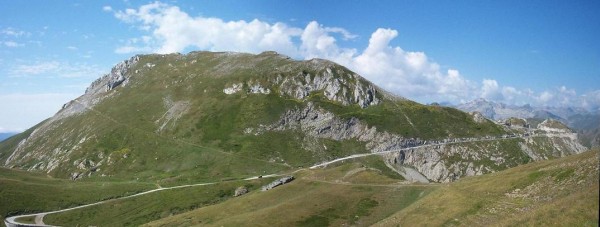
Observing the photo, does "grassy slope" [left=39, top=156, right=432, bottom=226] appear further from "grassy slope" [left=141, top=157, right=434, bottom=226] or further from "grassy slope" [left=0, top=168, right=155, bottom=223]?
"grassy slope" [left=0, top=168, right=155, bottom=223]

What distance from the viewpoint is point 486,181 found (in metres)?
78.9

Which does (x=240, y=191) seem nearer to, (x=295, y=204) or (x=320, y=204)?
(x=295, y=204)

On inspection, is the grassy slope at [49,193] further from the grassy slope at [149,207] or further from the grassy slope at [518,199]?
the grassy slope at [518,199]

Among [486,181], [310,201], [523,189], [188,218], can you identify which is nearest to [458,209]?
[523,189]

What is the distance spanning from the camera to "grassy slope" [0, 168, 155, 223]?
160000 millimetres

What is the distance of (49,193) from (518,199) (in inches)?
7288

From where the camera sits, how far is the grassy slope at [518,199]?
141ft

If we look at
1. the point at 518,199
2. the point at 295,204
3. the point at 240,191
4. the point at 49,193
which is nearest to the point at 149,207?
the point at 240,191

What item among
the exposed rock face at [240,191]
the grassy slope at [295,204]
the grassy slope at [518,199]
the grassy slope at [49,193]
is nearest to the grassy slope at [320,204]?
the grassy slope at [295,204]

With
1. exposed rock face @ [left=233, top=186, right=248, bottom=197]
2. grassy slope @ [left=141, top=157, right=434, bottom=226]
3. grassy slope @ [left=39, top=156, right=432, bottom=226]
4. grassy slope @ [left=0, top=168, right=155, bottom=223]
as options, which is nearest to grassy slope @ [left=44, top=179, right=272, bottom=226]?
grassy slope @ [left=39, top=156, right=432, bottom=226]

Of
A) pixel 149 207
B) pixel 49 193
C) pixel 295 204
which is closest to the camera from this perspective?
pixel 295 204

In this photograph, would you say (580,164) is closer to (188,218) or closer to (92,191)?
(188,218)

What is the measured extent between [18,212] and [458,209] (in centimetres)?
16191

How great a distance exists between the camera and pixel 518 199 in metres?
62.6
